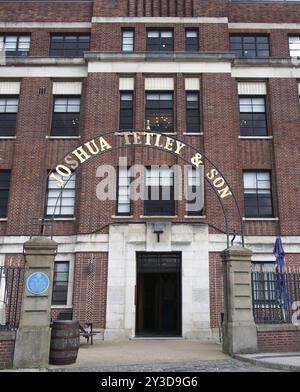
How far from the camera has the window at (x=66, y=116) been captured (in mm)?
20609

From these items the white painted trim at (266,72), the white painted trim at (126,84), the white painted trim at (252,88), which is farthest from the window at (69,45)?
the white painted trim at (252,88)

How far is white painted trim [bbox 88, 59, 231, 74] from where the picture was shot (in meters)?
20.6

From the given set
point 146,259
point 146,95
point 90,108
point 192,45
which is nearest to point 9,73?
point 90,108

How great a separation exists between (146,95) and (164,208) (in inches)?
235

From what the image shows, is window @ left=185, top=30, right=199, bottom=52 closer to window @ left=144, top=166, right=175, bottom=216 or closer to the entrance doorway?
window @ left=144, top=166, right=175, bottom=216

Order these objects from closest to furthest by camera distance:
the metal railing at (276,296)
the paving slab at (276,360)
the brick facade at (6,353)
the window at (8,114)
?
the paving slab at (276,360), the brick facade at (6,353), the metal railing at (276,296), the window at (8,114)

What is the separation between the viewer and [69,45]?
73.2 ft

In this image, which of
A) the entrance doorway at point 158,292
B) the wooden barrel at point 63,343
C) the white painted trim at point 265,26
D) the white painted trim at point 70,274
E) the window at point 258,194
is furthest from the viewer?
the white painted trim at point 265,26

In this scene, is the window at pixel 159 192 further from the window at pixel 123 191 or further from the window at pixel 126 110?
the window at pixel 126 110

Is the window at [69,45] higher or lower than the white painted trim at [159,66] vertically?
higher

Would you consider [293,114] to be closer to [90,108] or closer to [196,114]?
[196,114]

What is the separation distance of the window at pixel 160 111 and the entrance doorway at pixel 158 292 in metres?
6.37

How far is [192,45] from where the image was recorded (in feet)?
71.5

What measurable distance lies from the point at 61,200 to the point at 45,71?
6884mm
